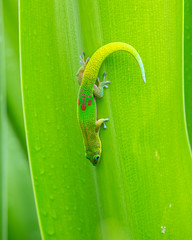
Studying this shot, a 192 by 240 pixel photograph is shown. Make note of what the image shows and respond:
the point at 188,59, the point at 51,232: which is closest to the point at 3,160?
the point at 51,232

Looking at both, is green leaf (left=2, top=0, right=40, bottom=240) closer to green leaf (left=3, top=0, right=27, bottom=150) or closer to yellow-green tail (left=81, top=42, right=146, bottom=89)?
green leaf (left=3, top=0, right=27, bottom=150)

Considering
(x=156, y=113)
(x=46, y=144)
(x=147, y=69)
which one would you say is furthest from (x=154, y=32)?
(x=46, y=144)

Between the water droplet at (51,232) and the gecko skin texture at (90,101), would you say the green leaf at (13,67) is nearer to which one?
the gecko skin texture at (90,101)

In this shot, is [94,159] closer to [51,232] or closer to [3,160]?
[51,232]

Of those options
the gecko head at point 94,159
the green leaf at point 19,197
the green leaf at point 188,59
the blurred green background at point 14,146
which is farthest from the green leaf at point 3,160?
the green leaf at point 188,59

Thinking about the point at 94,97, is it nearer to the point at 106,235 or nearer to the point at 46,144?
the point at 46,144
